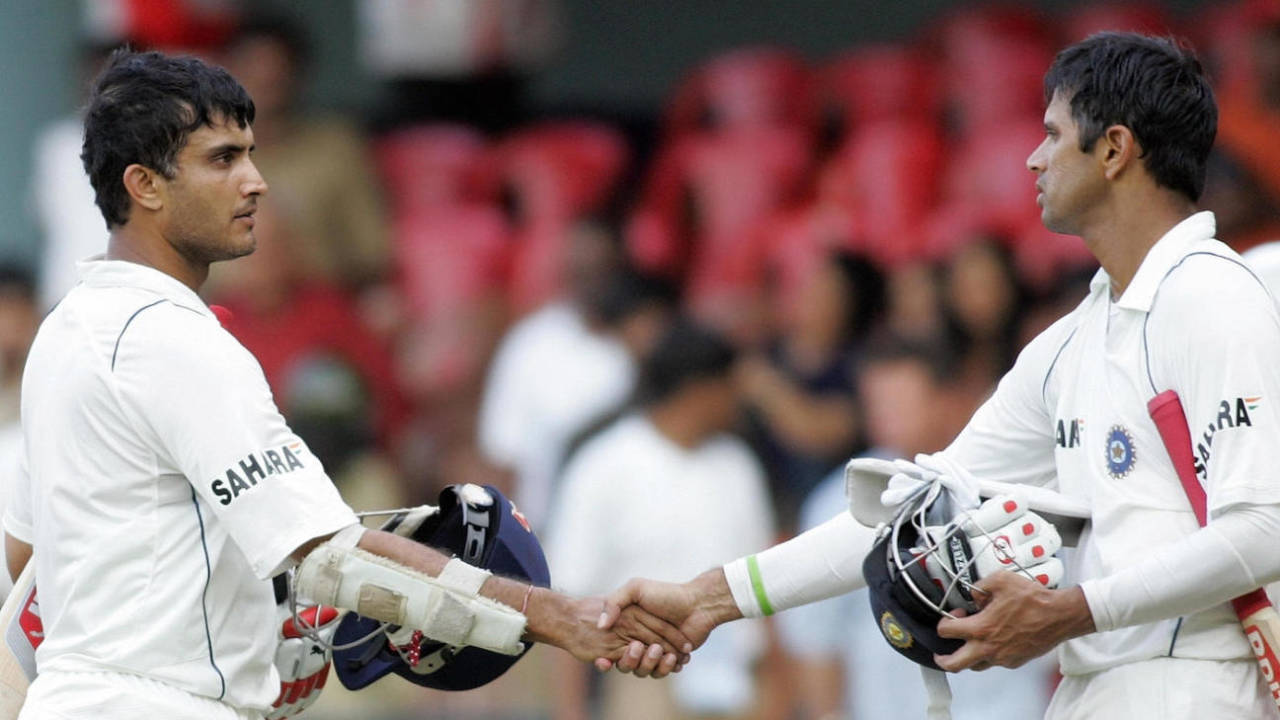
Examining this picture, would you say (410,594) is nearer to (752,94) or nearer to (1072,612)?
(1072,612)

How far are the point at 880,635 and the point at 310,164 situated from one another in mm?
4501

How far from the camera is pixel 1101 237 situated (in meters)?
4.39

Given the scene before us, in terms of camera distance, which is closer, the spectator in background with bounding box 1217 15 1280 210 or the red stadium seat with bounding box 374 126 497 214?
the spectator in background with bounding box 1217 15 1280 210

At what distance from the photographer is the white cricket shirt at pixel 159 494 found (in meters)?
4.09

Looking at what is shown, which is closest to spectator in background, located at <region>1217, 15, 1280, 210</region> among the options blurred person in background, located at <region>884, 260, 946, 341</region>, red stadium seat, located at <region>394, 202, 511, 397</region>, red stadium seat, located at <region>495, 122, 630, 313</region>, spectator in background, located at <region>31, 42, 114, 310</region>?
blurred person in background, located at <region>884, 260, 946, 341</region>

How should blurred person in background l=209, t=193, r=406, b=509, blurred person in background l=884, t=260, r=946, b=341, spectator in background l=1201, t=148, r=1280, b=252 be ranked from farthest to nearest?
blurred person in background l=209, t=193, r=406, b=509 < blurred person in background l=884, t=260, r=946, b=341 < spectator in background l=1201, t=148, r=1280, b=252

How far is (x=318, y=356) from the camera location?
9867 millimetres

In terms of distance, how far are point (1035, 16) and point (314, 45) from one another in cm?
439

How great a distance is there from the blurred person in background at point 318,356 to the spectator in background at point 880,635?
2380 mm

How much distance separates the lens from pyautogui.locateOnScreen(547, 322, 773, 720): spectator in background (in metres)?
7.72

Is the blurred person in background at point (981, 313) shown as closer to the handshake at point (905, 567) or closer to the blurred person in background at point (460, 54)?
the handshake at point (905, 567)

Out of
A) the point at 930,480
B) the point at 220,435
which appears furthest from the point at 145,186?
the point at 930,480

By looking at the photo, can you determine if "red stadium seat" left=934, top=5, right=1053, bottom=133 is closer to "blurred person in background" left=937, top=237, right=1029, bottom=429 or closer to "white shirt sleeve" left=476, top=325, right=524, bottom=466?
"blurred person in background" left=937, top=237, right=1029, bottom=429

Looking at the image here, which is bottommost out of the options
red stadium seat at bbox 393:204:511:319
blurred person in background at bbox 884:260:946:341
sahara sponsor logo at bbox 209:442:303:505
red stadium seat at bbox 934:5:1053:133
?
sahara sponsor logo at bbox 209:442:303:505
